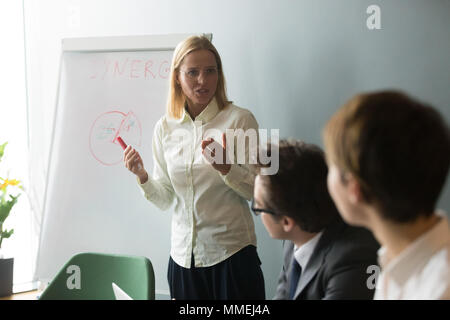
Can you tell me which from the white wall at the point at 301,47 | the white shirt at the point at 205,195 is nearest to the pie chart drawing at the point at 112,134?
the white shirt at the point at 205,195

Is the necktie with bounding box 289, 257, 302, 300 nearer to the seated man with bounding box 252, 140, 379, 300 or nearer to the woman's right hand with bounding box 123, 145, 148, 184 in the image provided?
the seated man with bounding box 252, 140, 379, 300

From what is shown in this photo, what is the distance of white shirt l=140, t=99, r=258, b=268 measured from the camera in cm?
204

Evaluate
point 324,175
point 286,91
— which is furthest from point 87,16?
point 324,175

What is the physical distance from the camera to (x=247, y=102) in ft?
8.34

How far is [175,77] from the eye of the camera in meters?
2.15

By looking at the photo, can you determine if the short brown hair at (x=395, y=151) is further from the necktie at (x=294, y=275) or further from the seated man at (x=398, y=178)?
the necktie at (x=294, y=275)

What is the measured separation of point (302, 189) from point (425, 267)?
0.47 meters

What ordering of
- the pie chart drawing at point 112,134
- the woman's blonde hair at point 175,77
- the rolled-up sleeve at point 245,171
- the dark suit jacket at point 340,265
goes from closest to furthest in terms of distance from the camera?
the dark suit jacket at point 340,265, the rolled-up sleeve at point 245,171, the woman's blonde hair at point 175,77, the pie chart drawing at point 112,134

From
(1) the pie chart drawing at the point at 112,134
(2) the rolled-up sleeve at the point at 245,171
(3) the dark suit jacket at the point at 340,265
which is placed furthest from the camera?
(1) the pie chart drawing at the point at 112,134

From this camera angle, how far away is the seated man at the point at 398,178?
76 centimetres

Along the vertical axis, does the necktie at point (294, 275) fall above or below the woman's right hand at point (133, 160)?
below

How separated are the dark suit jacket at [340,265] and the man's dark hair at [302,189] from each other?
0.16 ft

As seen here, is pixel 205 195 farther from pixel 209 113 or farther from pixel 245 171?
pixel 209 113

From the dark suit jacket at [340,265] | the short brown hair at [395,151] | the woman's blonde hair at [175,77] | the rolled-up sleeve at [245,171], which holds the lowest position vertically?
the dark suit jacket at [340,265]
